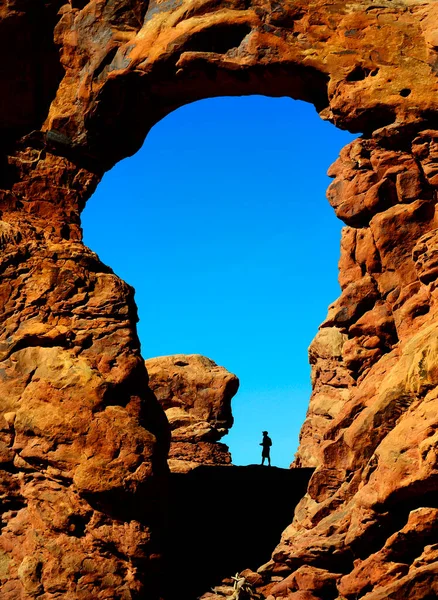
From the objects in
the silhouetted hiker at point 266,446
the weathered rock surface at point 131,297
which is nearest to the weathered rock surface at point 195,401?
the silhouetted hiker at point 266,446

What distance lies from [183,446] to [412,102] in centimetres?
1483

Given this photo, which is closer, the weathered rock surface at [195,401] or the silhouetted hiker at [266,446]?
the weathered rock surface at [195,401]

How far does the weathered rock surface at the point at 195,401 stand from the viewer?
3027cm

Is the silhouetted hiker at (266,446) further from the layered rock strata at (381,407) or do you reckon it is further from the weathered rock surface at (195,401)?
the layered rock strata at (381,407)

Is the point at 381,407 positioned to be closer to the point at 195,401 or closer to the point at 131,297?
the point at 131,297

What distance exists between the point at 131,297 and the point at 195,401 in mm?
11457

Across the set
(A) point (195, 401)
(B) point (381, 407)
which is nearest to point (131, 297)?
(B) point (381, 407)

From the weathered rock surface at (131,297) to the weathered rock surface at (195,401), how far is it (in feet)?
32.4

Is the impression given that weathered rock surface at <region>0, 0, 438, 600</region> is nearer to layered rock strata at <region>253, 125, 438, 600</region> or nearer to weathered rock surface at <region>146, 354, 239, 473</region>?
layered rock strata at <region>253, 125, 438, 600</region>

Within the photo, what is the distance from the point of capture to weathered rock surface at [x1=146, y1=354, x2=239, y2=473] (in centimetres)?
3027

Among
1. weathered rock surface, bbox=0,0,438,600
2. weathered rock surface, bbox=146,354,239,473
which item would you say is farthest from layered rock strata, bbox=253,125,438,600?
weathered rock surface, bbox=146,354,239,473

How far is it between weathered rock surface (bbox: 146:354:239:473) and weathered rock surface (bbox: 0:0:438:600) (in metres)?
9.88

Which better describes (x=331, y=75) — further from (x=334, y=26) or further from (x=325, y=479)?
(x=325, y=479)

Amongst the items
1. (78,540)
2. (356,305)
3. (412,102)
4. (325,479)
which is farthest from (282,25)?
(78,540)
